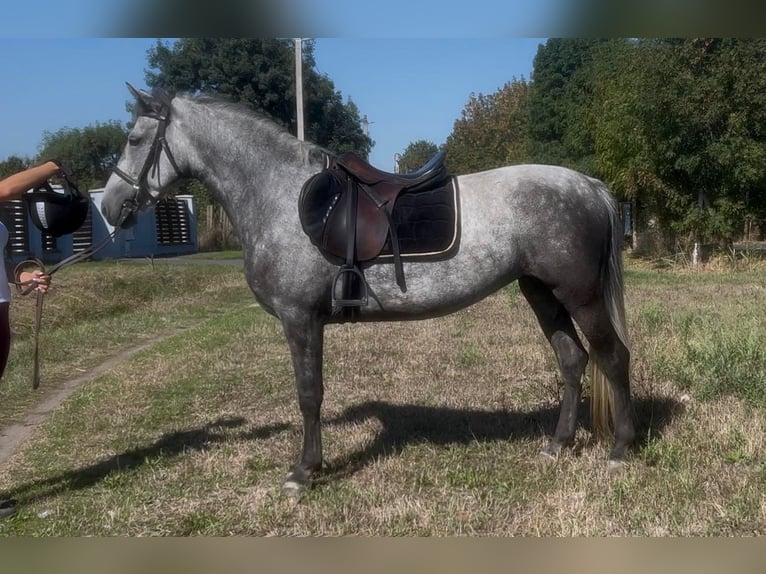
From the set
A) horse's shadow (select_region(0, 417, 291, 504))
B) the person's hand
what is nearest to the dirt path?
horse's shadow (select_region(0, 417, 291, 504))

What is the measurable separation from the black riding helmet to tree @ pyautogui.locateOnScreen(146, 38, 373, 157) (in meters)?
16.0

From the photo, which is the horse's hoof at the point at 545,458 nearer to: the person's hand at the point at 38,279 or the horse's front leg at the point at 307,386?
the horse's front leg at the point at 307,386

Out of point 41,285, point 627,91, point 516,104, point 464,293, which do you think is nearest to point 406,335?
point 464,293

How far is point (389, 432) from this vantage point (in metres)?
4.98

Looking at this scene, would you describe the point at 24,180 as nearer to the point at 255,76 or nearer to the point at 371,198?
the point at 371,198

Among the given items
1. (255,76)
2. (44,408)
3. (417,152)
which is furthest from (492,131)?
(44,408)

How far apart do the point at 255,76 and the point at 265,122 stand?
1904cm

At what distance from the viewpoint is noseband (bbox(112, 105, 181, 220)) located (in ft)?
13.2

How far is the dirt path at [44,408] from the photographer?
514 centimetres

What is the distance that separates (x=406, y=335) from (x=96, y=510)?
543cm

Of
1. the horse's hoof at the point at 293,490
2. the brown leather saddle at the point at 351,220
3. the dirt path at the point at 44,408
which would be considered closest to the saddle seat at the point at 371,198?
the brown leather saddle at the point at 351,220

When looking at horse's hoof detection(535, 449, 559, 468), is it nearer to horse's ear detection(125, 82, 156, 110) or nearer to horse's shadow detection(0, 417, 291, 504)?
horse's shadow detection(0, 417, 291, 504)

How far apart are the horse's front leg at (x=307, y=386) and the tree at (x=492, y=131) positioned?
101 ft

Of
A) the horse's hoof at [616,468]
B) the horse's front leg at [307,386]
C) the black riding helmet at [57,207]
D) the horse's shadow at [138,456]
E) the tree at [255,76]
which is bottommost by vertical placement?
the horse's shadow at [138,456]
